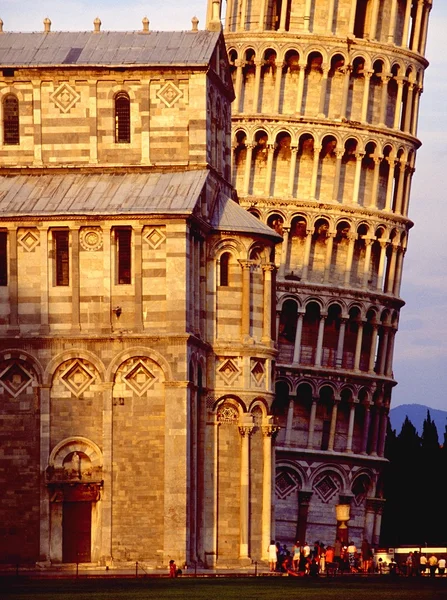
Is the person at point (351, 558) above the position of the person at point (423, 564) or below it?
above

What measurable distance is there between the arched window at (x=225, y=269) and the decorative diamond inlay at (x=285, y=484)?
39207 mm

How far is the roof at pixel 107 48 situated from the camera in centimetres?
9744

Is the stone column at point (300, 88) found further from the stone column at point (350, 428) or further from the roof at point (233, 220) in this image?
the roof at point (233, 220)

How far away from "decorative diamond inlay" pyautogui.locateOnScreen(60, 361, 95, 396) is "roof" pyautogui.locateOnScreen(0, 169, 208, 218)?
5744mm

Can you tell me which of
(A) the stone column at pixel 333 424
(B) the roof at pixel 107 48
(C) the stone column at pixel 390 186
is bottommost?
(A) the stone column at pixel 333 424

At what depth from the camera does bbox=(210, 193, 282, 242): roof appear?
9762cm

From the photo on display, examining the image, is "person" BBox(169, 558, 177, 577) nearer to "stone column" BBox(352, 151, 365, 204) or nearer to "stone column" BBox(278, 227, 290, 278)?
"stone column" BBox(278, 227, 290, 278)

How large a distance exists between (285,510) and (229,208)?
39293 mm

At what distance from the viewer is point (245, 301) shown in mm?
97500

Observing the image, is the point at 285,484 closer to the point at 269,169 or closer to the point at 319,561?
the point at 269,169

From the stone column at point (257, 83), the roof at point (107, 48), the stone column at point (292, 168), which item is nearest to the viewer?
the roof at point (107, 48)

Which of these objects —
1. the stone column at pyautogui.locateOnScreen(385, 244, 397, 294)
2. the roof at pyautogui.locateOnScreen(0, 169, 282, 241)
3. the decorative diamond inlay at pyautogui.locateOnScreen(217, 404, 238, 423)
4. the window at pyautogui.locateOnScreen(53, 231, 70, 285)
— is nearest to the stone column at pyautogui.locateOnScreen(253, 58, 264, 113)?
the stone column at pyautogui.locateOnScreen(385, 244, 397, 294)

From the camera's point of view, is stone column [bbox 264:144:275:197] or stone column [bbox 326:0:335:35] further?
stone column [bbox 326:0:335:35]

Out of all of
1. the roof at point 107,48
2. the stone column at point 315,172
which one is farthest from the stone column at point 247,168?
the roof at point 107,48
